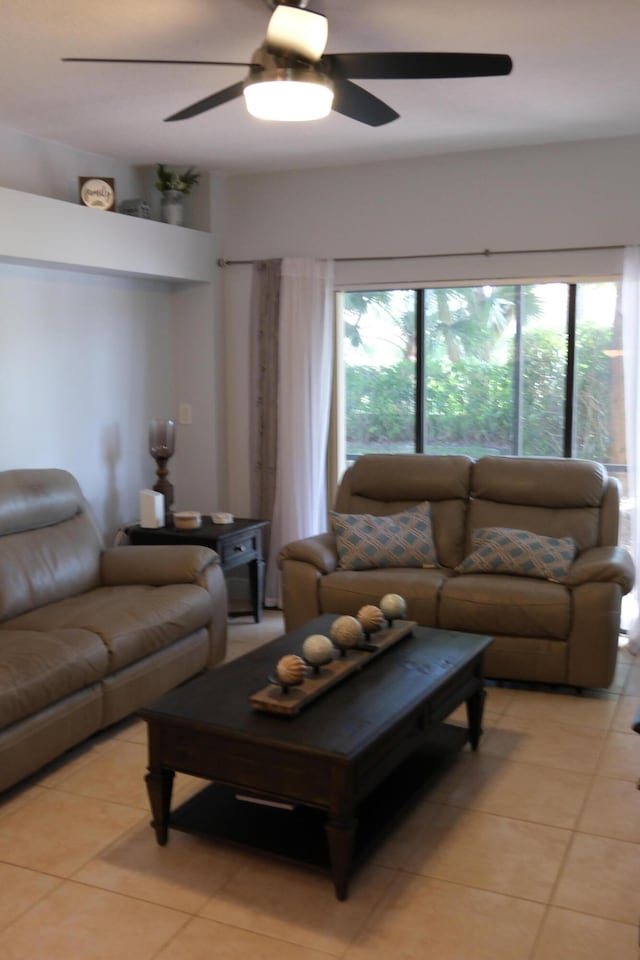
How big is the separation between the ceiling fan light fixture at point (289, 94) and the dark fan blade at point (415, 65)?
0.10 metres

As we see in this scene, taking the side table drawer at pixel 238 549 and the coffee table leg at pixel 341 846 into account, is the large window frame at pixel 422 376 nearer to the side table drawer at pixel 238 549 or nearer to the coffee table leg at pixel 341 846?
the side table drawer at pixel 238 549

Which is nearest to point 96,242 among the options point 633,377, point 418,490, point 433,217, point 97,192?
point 97,192

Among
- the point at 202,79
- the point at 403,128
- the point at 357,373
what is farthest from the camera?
the point at 357,373

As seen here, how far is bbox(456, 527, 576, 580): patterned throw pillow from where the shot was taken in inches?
168

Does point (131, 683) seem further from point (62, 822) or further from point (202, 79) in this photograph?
point (202, 79)

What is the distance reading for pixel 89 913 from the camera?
2.50 m

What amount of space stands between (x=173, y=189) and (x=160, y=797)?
356 cm

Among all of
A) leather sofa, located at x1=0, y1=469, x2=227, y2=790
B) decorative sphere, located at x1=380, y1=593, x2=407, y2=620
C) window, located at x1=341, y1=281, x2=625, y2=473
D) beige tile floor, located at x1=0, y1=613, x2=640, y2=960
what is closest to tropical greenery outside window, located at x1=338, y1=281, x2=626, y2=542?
window, located at x1=341, y1=281, x2=625, y2=473

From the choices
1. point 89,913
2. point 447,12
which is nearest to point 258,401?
point 447,12

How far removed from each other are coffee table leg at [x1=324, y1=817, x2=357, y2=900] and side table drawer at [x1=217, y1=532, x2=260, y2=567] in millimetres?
2414

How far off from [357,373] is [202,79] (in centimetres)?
226

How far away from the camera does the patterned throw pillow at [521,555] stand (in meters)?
4.26

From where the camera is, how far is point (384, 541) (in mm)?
4625

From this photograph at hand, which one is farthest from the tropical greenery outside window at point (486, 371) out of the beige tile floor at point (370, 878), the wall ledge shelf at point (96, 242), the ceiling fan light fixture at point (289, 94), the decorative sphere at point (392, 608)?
the ceiling fan light fixture at point (289, 94)
